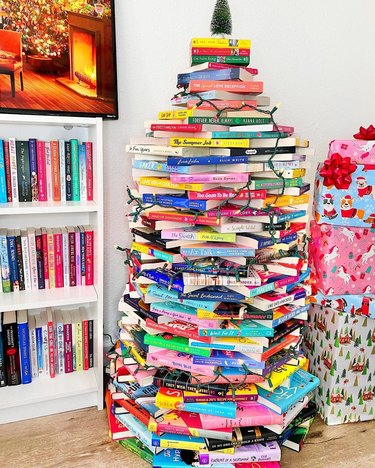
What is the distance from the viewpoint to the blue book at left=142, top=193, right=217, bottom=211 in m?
1.22

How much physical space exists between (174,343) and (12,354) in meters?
0.64

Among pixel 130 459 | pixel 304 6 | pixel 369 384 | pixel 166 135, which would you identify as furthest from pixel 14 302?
pixel 304 6

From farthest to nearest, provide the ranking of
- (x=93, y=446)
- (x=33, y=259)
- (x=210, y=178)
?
(x=33, y=259) < (x=93, y=446) < (x=210, y=178)

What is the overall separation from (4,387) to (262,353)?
38.0 inches

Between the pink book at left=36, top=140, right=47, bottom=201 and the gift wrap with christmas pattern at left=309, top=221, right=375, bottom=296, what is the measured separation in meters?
1.01

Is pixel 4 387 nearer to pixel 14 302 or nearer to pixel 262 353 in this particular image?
pixel 14 302

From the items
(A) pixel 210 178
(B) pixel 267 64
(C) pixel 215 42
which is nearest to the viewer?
(A) pixel 210 178

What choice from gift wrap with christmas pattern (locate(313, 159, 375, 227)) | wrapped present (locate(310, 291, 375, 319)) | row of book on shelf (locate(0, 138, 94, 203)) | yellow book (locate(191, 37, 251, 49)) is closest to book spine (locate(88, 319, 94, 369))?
row of book on shelf (locate(0, 138, 94, 203))

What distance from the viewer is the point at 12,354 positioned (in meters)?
1.55

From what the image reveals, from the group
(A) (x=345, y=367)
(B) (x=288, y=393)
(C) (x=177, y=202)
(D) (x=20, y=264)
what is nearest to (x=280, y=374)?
(B) (x=288, y=393)

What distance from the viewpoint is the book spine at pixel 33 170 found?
58.1 inches

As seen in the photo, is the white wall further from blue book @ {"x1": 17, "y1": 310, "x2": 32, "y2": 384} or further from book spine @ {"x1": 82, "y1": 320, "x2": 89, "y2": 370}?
blue book @ {"x1": 17, "y1": 310, "x2": 32, "y2": 384}

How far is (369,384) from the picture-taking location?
1606 millimetres

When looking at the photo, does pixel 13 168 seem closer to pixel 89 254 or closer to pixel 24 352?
pixel 89 254
